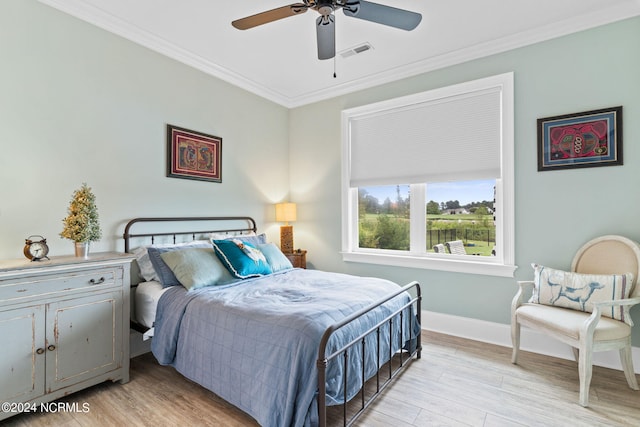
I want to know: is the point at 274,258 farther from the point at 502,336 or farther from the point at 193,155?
the point at 502,336

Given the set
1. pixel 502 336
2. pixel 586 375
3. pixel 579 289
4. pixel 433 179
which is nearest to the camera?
pixel 586 375

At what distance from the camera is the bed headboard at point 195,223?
2807 mm

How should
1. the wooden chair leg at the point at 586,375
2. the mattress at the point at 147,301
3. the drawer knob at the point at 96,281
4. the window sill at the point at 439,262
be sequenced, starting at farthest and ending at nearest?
the window sill at the point at 439,262
the mattress at the point at 147,301
the drawer knob at the point at 96,281
the wooden chair leg at the point at 586,375

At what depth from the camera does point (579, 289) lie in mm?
2432

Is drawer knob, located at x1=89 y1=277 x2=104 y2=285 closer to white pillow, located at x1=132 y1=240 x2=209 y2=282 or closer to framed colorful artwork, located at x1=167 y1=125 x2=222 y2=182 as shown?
white pillow, located at x1=132 y1=240 x2=209 y2=282

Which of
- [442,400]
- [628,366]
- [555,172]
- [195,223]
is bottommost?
[442,400]

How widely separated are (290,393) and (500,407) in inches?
57.7

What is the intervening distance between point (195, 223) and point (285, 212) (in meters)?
1.27

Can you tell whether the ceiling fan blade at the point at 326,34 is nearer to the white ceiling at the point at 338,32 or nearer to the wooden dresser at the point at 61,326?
the white ceiling at the point at 338,32

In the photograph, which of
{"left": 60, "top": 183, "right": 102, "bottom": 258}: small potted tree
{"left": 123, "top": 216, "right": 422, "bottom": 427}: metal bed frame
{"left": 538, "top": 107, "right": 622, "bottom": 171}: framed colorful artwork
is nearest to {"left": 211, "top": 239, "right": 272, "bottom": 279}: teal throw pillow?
{"left": 123, "top": 216, "right": 422, "bottom": 427}: metal bed frame

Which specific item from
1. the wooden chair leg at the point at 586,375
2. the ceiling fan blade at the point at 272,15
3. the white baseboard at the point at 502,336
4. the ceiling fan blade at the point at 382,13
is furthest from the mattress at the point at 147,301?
the wooden chair leg at the point at 586,375

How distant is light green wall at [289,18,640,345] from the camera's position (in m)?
2.55

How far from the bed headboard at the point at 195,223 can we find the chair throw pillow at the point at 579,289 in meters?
3.02

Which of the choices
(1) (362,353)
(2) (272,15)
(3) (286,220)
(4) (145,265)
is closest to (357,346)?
(1) (362,353)
